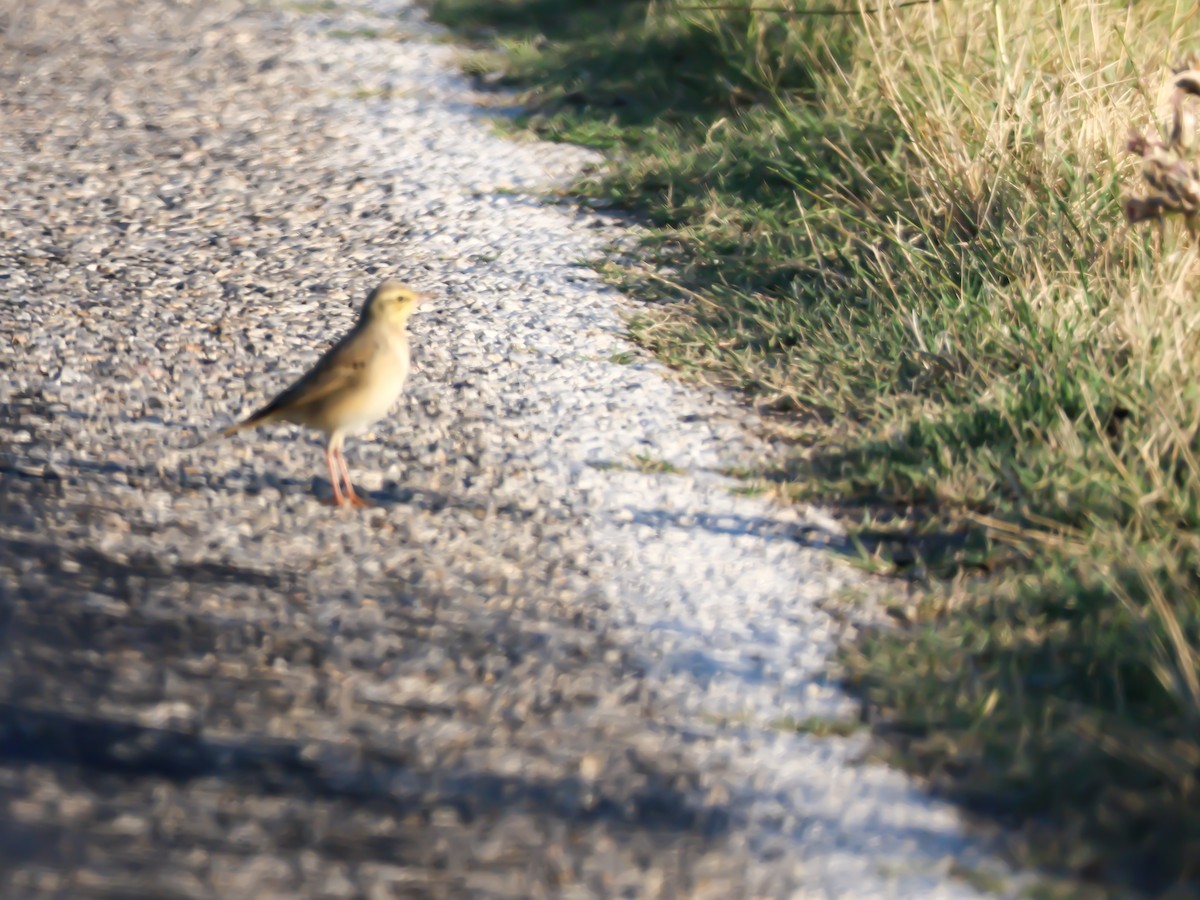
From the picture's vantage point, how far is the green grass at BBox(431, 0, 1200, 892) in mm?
3521

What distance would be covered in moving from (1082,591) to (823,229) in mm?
3158

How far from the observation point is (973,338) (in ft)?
17.8

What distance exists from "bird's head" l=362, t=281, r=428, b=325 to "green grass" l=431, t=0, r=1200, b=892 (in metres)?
1.30

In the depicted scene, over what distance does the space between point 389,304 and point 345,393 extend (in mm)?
451

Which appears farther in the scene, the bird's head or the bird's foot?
the bird's head

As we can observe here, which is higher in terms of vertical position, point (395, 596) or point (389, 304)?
point (389, 304)

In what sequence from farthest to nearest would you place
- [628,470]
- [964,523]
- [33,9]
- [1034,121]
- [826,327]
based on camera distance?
[33,9]
[1034,121]
[826,327]
[628,470]
[964,523]

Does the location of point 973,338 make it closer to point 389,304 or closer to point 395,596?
point 389,304

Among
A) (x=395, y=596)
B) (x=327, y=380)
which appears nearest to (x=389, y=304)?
(x=327, y=380)

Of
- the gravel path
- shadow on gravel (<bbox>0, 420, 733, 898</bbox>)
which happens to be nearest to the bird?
the gravel path

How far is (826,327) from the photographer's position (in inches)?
235

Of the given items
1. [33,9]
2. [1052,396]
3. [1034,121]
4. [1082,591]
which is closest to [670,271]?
[1034,121]

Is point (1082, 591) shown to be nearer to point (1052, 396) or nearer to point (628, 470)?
point (1052, 396)

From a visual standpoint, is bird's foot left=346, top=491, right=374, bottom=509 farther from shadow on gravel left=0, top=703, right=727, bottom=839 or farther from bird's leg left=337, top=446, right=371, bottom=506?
shadow on gravel left=0, top=703, right=727, bottom=839
